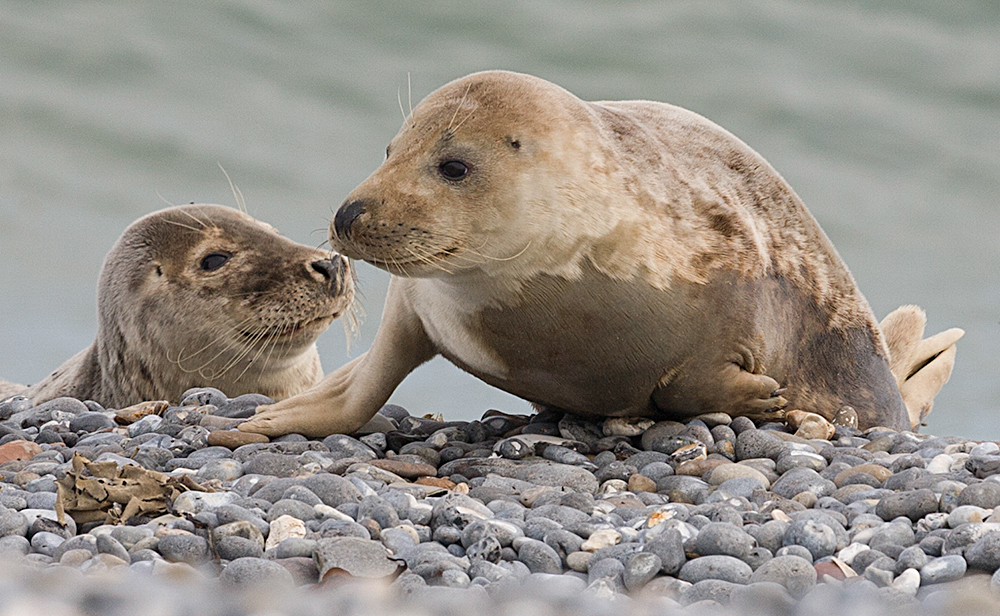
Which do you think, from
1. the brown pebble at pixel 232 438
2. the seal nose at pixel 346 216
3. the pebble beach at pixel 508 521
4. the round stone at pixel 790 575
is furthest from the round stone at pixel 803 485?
the brown pebble at pixel 232 438

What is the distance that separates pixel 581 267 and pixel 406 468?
0.90 m

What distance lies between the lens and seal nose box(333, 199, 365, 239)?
387 centimetres

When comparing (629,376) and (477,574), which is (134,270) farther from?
(477,574)

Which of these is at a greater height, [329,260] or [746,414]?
[329,260]

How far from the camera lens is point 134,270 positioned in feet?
19.8

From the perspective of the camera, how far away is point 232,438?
4.35 metres

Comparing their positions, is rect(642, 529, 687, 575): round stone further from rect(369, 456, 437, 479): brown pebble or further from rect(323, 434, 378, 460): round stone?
rect(323, 434, 378, 460): round stone

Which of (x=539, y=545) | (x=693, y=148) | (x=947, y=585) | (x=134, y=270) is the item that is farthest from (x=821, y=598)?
(x=134, y=270)

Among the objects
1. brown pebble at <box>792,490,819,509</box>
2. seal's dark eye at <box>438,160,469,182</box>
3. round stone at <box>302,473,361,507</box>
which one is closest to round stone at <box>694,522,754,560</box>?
brown pebble at <box>792,490,819,509</box>

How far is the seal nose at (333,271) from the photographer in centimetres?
552

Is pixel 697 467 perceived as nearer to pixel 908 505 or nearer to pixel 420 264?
pixel 908 505

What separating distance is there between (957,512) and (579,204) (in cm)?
156

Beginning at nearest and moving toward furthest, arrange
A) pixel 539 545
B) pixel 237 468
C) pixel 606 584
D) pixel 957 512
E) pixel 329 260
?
pixel 606 584 < pixel 539 545 < pixel 957 512 < pixel 237 468 < pixel 329 260

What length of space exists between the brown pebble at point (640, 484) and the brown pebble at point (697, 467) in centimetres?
13
